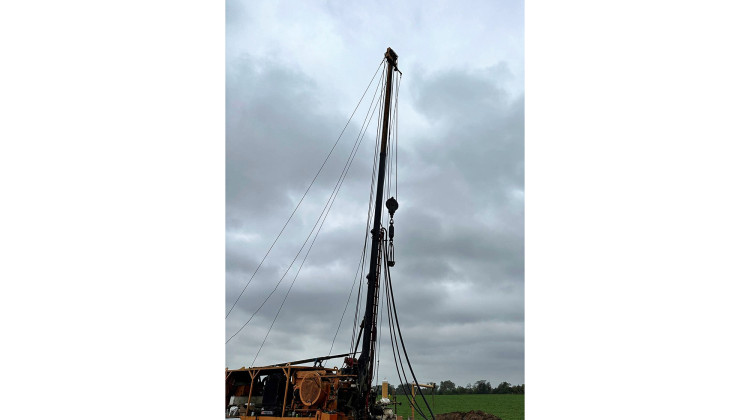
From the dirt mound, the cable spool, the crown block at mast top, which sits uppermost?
the crown block at mast top

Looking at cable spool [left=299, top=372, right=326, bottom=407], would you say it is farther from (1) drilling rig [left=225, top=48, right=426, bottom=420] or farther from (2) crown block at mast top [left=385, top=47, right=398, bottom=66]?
(2) crown block at mast top [left=385, top=47, right=398, bottom=66]

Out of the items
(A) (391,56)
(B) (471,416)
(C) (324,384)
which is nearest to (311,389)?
(C) (324,384)

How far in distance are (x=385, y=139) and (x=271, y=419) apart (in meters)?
11.0

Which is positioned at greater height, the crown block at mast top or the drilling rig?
the crown block at mast top

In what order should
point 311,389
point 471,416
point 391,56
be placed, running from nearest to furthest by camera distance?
1. point 311,389
2. point 391,56
3. point 471,416

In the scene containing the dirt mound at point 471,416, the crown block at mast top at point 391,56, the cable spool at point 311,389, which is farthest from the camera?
the dirt mound at point 471,416

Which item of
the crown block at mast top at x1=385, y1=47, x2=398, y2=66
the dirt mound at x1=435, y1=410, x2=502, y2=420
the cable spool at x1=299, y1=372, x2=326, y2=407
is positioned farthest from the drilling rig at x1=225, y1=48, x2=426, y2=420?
the dirt mound at x1=435, y1=410, x2=502, y2=420

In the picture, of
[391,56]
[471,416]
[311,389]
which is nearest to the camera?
[311,389]

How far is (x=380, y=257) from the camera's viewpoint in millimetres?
19000

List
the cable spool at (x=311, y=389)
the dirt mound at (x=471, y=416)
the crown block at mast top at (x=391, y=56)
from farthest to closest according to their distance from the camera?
the dirt mound at (x=471, y=416), the crown block at mast top at (x=391, y=56), the cable spool at (x=311, y=389)

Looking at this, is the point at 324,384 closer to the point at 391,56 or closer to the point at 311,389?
the point at 311,389

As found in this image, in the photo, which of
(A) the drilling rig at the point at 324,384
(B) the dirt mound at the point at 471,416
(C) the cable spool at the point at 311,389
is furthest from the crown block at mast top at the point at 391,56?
(B) the dirt mound at the point at 471,416

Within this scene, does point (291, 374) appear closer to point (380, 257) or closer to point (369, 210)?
point (380, 257)

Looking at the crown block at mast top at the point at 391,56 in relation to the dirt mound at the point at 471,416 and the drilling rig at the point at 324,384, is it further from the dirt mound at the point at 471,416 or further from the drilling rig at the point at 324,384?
the dirt mound at the point at 471,416
